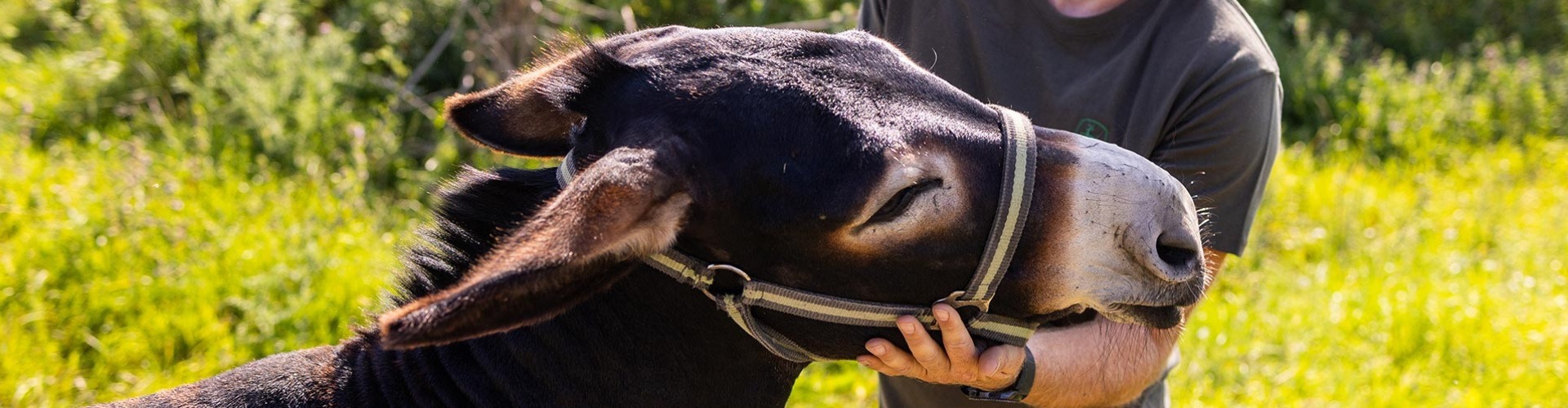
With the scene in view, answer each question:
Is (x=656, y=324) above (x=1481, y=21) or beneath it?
above

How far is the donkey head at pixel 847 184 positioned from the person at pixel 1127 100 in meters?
0.29

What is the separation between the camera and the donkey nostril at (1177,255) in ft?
7.14

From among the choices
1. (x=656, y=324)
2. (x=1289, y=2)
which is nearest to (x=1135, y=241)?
(x=656, y=324)

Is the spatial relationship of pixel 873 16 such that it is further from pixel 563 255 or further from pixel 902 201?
pixel 563 255

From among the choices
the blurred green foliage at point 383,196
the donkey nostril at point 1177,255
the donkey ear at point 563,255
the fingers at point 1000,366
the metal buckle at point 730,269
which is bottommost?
the blurred green foliage at point 383,196

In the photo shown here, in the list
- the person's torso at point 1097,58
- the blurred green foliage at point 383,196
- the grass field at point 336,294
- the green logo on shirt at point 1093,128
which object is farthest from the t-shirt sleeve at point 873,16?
the grass field at point 336,294

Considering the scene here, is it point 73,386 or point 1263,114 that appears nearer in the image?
point 1263,114

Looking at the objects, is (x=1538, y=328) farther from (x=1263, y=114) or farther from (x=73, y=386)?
(x=73, y=386)

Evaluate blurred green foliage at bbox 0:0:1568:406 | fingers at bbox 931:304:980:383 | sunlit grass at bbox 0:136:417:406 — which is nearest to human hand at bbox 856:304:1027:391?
fingers at bbox 931:304:980:383

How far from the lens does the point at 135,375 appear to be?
4242 millimetres

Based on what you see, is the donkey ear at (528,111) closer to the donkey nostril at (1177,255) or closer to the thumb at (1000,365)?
the thumb at (1000,365)

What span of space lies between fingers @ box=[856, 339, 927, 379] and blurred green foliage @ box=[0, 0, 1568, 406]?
967 millimetres

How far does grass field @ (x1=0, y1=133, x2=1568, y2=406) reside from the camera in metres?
4.40

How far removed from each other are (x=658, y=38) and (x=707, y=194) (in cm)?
47
